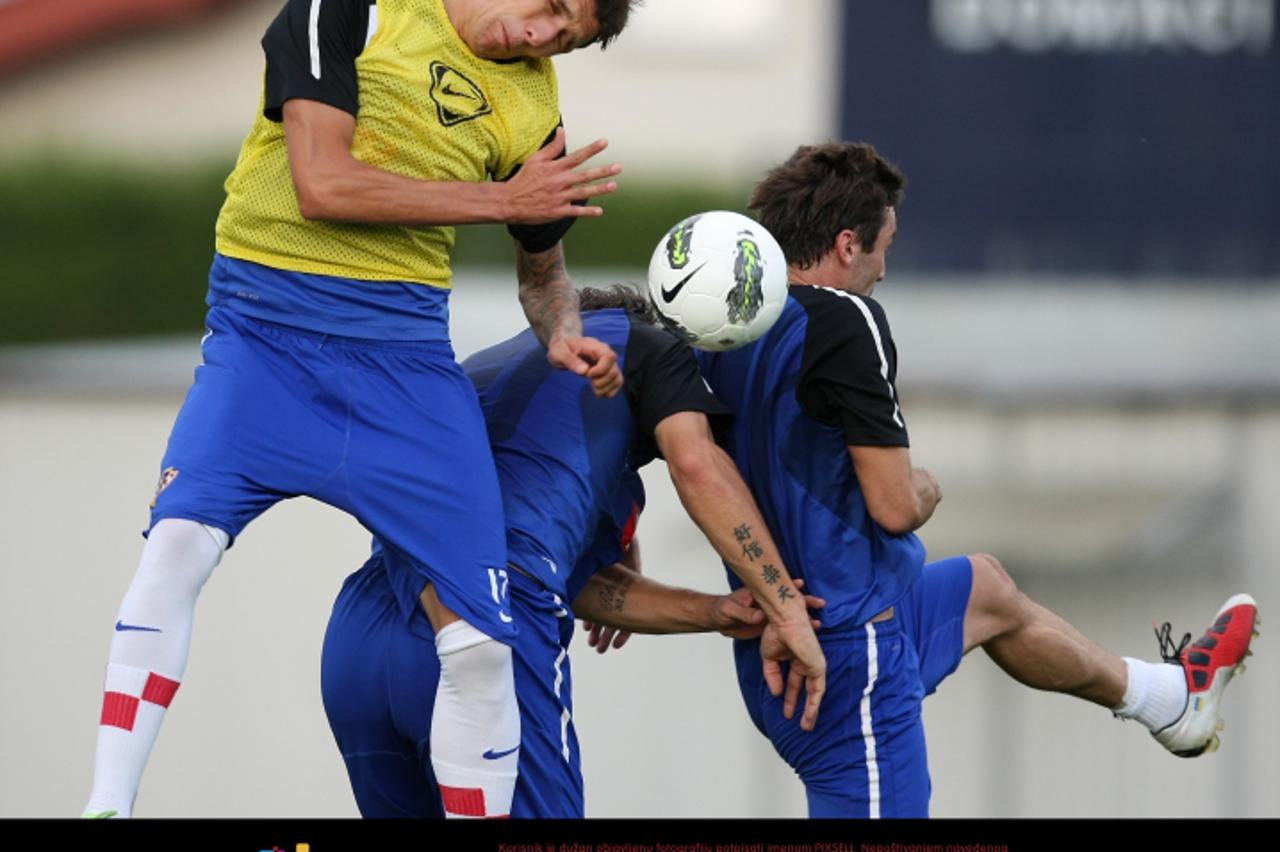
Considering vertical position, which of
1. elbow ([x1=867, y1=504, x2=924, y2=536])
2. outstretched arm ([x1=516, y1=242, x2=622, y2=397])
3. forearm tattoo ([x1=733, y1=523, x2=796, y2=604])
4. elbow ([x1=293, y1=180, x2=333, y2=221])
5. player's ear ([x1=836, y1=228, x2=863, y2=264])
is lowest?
forearm tattoo ([x1=733, y1=523, x2=796, y2=604])

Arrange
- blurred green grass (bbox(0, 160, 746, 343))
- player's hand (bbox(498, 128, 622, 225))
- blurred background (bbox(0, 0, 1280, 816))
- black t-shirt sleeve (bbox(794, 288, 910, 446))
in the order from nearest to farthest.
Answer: player's hand (bbox(498, 128, 622, 225)), black t-shirt sleeve (bbox(794, 288, 910, 446)), blurred background (bbox(0, 0, 1280, 816)), blurred green grass (bbox(0, 160, 746, 343))

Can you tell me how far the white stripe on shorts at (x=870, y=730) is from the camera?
513cm

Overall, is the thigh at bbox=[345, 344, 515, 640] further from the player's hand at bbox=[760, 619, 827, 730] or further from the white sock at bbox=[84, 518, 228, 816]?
the player's hand at bbox=[760, 619, 827, 730]

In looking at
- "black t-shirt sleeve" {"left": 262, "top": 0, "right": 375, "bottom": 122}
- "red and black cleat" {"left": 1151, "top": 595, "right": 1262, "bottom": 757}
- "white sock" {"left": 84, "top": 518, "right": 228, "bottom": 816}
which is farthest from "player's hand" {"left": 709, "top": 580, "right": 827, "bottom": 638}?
"black t-shirt sleeve" {"left": 262, "top": 0, "right": 375, "bottom": 122}

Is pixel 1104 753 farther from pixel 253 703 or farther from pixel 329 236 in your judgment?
pixel 329 236

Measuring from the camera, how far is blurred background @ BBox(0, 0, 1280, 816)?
8359 mm

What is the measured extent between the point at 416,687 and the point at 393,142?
133cm

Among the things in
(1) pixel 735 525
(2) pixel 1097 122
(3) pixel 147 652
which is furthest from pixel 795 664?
(2) pixel 1097 122

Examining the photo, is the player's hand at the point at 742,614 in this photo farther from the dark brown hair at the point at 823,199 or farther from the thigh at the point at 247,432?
the thigh at the point at 247,432

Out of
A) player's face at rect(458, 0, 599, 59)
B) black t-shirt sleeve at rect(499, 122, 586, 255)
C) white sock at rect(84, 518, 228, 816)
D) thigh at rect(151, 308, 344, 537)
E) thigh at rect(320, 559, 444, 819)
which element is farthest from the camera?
black t-shirt sleeve at rect(499, 122, 586, 255)

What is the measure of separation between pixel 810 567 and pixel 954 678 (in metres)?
3.69

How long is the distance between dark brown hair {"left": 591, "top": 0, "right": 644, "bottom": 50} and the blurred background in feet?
12.9

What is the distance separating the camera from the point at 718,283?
4.68 m

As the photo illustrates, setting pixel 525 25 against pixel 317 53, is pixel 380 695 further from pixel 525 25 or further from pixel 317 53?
pixel 525 25
